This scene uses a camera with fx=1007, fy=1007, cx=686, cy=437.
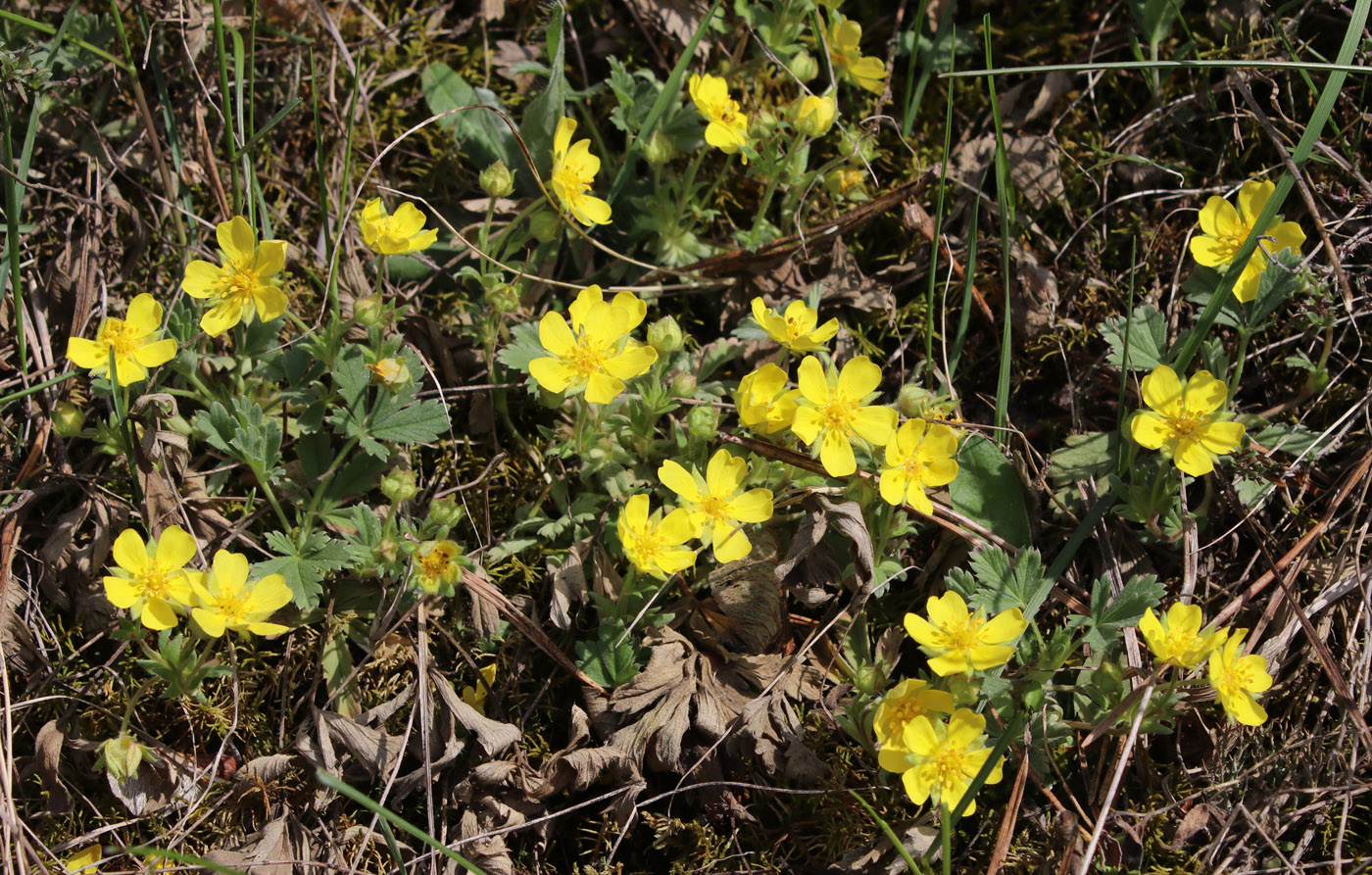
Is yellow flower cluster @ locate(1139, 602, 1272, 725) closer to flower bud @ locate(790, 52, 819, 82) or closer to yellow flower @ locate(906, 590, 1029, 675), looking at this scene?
yellow flower @ locate(906, 590, 1029, 675)

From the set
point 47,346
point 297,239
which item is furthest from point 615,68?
point 47,346

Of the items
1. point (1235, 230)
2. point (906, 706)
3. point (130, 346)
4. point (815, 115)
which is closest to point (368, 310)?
point (130, 346)

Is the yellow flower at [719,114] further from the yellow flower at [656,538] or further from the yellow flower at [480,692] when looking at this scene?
the yellow flower at [480,692]

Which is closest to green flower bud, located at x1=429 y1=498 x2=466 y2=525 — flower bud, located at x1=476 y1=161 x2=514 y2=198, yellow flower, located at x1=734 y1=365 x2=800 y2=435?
yellow flower, located at x1=734 y1=365 x2=800 y2=435

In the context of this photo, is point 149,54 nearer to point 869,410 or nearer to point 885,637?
point 869,410

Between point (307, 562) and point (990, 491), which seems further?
point (990, 491)

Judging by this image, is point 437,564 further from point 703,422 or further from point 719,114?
point 719,114
